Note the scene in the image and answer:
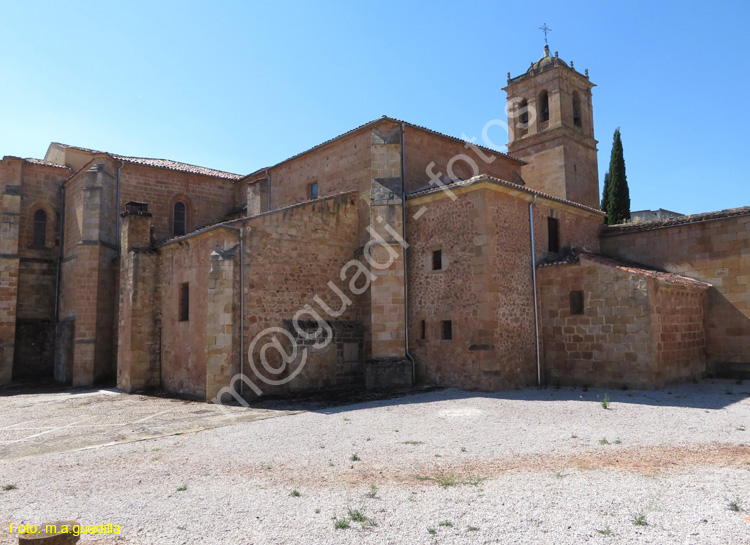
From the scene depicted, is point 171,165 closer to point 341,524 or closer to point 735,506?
point 341,524

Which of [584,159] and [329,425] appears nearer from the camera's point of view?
[329,425]

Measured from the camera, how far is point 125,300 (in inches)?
675

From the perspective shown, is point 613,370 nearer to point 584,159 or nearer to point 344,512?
point 344,512

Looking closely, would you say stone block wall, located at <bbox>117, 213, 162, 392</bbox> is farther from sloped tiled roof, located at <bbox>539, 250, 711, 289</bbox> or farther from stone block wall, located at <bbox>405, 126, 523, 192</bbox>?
sloped tiled roof, located at <bbox>539, 250, 711, 289</bbox>

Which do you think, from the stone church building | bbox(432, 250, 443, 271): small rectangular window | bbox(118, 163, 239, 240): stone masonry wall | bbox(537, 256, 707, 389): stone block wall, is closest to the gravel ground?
bbox(537, 256, 707, 389): stone block wall

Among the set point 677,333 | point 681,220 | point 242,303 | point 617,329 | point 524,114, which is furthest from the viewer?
point 524,114

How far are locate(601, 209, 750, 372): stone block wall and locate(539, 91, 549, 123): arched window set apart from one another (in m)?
9.92

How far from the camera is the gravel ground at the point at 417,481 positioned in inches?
→ 178

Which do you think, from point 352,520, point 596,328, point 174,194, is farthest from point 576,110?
point 352,520

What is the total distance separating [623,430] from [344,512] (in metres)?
5.55

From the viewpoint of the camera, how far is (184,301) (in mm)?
15578

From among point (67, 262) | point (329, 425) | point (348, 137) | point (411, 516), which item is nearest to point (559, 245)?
point (348, 137)

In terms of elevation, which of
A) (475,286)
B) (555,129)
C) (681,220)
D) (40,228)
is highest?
(555,129)

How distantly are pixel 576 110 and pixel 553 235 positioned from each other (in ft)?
38.4
